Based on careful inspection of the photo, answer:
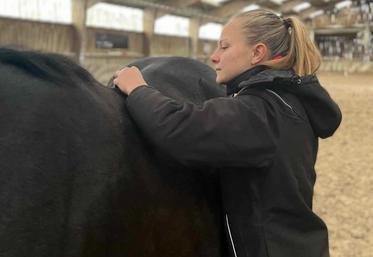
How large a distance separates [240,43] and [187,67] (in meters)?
0.43

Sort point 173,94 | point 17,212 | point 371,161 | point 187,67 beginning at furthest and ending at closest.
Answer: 1. point 371,161
2. point 187,67
3. point 173,94
4. point 17,212

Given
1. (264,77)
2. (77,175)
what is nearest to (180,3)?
(264,77)

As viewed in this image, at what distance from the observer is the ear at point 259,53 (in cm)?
152

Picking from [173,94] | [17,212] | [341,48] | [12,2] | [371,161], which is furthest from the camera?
Answer: [341,48]

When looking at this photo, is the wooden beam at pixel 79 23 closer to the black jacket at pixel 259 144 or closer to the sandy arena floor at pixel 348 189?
the sandy arena floor at pixel 348 189

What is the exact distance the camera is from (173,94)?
1.71 m

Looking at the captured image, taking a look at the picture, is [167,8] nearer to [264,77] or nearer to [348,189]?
[348,189]

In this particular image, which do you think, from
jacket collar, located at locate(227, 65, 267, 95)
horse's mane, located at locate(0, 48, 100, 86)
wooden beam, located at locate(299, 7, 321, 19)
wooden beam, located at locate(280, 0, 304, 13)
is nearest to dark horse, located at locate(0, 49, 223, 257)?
horse's mane, located at locate(0, 48, 100, 86)

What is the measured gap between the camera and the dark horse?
40.3 inches

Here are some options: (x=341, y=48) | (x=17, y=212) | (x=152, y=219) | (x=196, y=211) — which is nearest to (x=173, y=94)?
(x=196, y=211)

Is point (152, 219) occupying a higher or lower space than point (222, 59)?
lower

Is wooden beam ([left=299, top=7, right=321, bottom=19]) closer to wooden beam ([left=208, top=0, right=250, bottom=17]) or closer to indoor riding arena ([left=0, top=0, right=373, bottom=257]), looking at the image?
indoor riding arena ([left=0, top=0, right=373, bottom=257])

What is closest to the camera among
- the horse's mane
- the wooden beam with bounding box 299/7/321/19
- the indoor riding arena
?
the horse's mane

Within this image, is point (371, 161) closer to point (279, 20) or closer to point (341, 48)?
point (279, 20)
